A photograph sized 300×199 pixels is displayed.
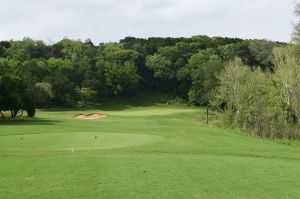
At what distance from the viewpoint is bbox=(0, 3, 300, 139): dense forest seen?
45844 millimetres

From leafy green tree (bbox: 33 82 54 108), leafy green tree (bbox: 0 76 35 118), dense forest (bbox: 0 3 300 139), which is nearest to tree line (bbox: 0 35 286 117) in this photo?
dense forest (bbox: 0 3 300 139)

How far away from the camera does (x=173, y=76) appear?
Answer: 370 ft

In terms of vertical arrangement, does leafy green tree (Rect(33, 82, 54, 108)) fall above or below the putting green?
above

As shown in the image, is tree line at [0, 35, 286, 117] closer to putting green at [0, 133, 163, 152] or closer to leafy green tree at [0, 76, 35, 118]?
leafy green tree at [0, 76, 35, 118]

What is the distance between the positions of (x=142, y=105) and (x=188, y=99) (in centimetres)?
1288

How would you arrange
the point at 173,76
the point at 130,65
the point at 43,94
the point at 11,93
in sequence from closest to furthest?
the point at 11,93, the point at 43,94, the point at 130,65, the point at 173,76

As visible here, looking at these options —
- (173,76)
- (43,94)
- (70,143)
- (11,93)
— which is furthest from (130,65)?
(70,143)

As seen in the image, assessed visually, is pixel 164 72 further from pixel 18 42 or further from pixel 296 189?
pixel 296 189

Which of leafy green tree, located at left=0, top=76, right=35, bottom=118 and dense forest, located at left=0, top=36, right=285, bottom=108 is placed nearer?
leafy green tree, located at left=0, top=76, right=35, bottom=118

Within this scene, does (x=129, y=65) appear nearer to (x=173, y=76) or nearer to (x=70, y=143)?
(x=173, y=76)

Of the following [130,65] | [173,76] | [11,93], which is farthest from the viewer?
[173,76]

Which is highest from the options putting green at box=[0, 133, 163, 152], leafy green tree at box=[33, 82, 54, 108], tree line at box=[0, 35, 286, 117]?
tree line at box=[0, 35, 286, 117]

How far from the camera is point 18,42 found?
121750 mm

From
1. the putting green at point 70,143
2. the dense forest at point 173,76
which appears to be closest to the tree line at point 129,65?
A: the dense forest at point 173,76
